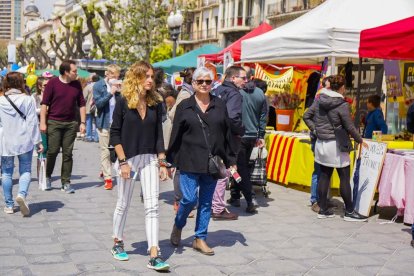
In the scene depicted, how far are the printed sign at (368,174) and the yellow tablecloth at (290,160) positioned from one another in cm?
147

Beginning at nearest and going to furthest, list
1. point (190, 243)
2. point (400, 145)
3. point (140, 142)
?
point (140, 142) → point (190, 243) → point (400, 145)

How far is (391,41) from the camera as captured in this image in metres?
7.72

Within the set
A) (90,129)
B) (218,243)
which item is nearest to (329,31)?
(218,243)

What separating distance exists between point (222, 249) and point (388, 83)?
219 inches

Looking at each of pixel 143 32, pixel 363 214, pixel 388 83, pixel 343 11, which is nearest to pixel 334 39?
pixel 343 11

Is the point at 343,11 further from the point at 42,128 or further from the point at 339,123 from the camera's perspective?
the point at 42,128

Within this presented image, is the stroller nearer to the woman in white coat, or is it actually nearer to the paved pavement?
the paved pavement

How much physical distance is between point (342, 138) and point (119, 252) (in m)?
3.12

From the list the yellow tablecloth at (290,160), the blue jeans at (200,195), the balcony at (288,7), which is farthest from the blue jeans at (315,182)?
the balcony at (288,7)

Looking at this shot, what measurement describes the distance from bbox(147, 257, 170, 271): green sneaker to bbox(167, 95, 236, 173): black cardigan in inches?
34.1

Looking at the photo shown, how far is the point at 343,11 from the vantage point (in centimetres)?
995

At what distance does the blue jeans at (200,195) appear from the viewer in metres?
5.72

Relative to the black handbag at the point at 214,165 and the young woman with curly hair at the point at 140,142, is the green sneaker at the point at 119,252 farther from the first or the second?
the black handbag at the point at 214,165

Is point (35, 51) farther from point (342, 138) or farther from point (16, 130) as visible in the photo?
point (342, 138)
